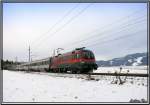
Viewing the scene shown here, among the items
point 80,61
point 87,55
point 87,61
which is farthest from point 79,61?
point 87,55

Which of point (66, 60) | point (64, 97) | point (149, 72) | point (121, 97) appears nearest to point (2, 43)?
point (64, 97)

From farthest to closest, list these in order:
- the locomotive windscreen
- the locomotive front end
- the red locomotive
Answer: the locomotive windscreen → the red locomotive → the locomotive front end

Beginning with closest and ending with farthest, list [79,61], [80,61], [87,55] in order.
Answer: [80,61], [79,61], [87,55]

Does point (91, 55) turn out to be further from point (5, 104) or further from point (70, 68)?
point (5, 104)

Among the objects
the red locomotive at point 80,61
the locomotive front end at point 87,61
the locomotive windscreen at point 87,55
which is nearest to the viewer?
the locomotive front end at point 87,61

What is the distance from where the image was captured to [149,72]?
945 centimetres

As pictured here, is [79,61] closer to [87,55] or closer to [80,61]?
[80,61]

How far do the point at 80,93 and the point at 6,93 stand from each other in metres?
2.90

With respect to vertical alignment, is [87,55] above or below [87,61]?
above

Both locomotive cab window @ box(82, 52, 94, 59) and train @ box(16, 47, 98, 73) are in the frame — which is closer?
train @ box(16, 47, 98, 73)

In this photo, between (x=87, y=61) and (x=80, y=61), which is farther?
(x=87, y=61)

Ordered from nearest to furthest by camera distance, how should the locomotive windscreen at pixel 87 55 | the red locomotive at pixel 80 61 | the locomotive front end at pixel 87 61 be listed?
the locomotive front end at pixel 87 61 < the red locomotive at pixel 80 61 < the locomotive windscreen at pixel 87 55

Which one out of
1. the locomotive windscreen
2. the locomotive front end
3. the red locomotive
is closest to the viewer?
the locomotive front end

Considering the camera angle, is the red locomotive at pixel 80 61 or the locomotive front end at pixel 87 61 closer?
the locomotive front end at pixel 87 61
